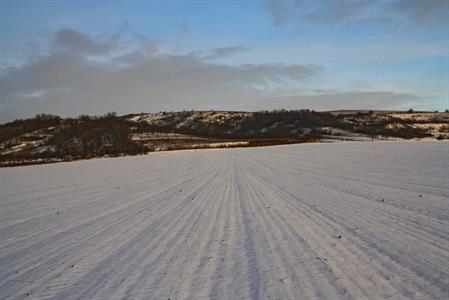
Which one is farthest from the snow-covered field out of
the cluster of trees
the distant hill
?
the cluster of trees

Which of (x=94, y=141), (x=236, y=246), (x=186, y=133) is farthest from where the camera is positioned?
(x=186, y=133)

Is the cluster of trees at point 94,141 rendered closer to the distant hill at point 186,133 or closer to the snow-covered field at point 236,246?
the distant hill at point 186,133

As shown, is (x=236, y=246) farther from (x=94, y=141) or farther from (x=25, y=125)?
(x=25, y=125)

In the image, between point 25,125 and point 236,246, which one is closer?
point 236,246

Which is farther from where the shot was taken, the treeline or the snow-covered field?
the treeline

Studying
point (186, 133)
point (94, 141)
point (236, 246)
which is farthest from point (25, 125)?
point (236, 246)

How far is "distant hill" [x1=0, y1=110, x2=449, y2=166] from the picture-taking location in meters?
72.1

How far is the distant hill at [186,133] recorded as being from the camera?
72.1 meters

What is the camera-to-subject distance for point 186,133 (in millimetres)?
124812

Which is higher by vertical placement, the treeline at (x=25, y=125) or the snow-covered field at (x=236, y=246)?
the treeline at (x=25, y=125)

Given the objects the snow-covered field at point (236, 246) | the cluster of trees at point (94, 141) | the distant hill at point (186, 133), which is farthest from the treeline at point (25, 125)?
the snow-covered field at point (236, 246)

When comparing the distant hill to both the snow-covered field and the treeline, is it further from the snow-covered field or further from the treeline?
the snow-covered field

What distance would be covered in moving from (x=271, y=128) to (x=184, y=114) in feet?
193

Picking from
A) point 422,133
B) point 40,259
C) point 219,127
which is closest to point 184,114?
point 219,127
